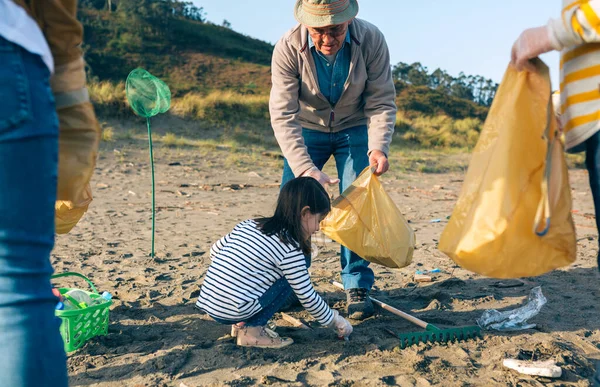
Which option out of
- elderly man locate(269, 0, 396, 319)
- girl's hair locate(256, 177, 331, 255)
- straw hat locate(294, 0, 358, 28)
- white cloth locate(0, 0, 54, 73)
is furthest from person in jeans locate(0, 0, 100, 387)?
elderly man locate(269, 0, 396, 319)

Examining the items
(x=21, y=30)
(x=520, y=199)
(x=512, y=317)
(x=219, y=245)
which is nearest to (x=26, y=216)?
(x=21, y=30)

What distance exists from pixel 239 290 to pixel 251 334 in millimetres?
283

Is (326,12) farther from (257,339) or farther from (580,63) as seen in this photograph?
(257,339)

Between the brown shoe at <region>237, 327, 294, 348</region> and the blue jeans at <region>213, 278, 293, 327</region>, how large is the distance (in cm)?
4

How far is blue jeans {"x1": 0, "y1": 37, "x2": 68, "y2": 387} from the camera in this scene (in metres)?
1.36

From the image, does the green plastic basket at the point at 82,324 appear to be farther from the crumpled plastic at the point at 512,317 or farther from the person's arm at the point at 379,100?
the crumpled plastic at the point at 512,317

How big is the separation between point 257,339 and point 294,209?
730mm

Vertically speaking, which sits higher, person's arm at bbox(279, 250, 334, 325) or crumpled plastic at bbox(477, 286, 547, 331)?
person's arm at bbox(279, 250, 334, 325)

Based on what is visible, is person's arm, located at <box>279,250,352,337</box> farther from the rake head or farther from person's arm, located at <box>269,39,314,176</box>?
person's arm, located at <box>269,39,314,176</box>

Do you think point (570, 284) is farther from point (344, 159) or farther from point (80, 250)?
point (80, 250)

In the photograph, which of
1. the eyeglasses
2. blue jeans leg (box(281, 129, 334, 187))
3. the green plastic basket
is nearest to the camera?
the green plastic basket

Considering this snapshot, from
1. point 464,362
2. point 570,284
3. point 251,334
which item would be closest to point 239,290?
point 251,334

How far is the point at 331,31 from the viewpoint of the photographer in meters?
3.25

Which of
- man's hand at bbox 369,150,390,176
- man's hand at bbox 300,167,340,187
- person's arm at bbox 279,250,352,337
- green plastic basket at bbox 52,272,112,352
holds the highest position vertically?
man's hand at bbox 369,150,390,176
